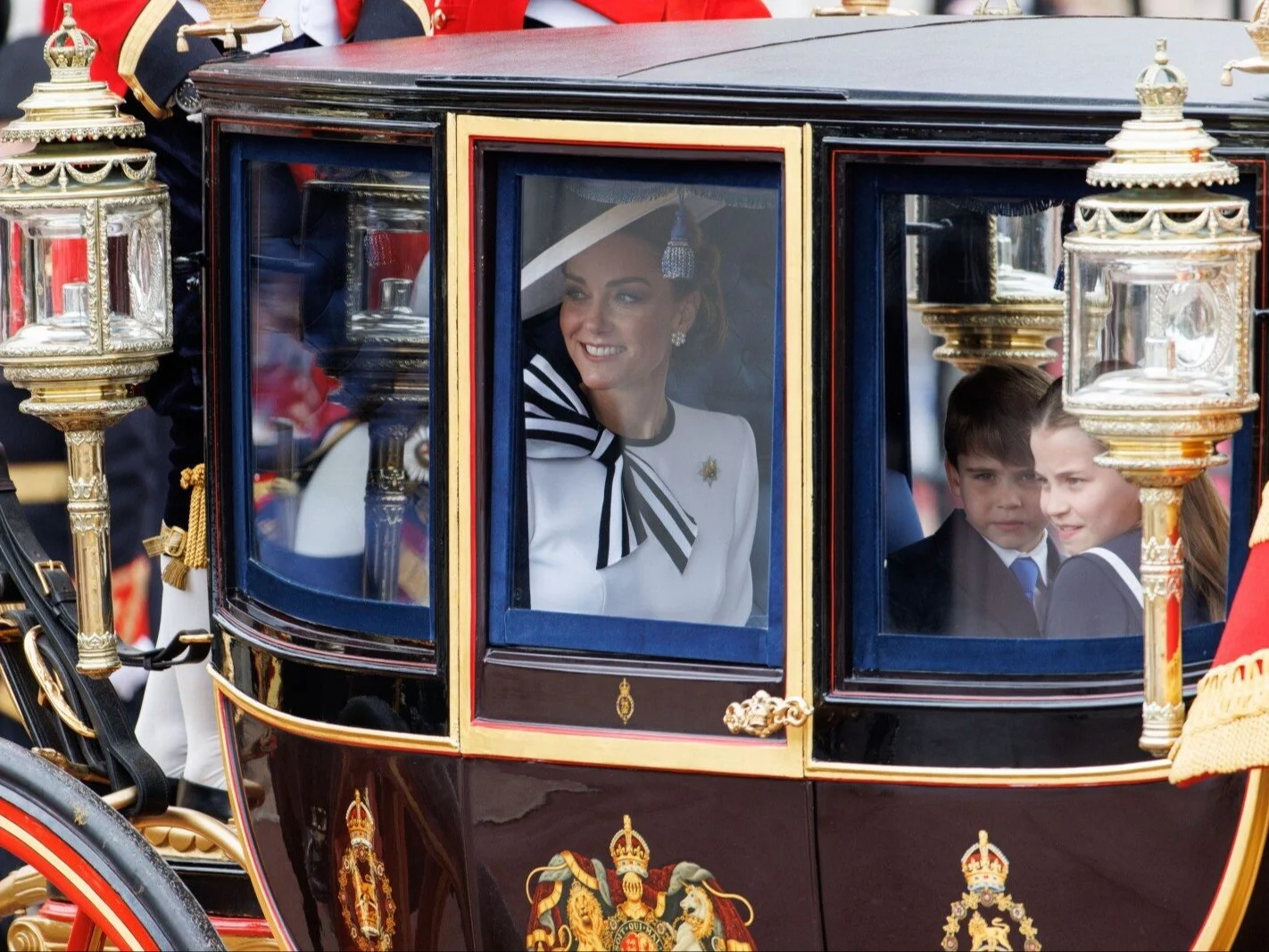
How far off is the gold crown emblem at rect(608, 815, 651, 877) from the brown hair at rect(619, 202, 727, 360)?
49 centimetres

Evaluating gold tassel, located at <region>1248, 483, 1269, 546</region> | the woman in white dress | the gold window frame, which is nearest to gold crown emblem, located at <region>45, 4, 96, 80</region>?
the gold window frame

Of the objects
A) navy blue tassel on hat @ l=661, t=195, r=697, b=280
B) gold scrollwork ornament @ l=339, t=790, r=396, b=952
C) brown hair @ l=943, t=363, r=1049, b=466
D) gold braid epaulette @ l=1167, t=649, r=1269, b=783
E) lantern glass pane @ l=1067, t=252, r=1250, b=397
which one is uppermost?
navy blue tassel on hat @ l=661, t=195, r=697, b=280

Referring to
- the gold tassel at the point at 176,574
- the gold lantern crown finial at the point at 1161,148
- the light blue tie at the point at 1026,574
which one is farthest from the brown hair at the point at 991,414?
the gold tassel at the point at 176,574

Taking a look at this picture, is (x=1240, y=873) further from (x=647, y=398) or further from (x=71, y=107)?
(x=71, y=107)

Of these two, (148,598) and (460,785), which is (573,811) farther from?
(148,598)

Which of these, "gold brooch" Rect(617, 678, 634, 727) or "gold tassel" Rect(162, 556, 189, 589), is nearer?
"gold brooch" Rect(617, 678, 634, 727)

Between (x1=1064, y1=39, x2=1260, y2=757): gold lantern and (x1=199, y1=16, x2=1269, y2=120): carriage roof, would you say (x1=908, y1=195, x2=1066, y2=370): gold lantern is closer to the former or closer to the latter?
(x1=199, y1=16, x2=1269, y2=120): carriage roof

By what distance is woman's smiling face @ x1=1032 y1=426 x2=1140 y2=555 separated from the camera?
2.37 meters

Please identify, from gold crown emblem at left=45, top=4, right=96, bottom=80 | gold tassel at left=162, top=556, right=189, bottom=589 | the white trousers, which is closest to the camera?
gold crown emblem at left=45, top=4, right=96, bottom=80

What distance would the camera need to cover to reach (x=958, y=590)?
2.39 m

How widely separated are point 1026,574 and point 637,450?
414 mm

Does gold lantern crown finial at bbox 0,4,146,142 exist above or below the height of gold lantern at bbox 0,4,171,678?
above

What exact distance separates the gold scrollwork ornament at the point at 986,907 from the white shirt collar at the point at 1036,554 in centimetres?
27

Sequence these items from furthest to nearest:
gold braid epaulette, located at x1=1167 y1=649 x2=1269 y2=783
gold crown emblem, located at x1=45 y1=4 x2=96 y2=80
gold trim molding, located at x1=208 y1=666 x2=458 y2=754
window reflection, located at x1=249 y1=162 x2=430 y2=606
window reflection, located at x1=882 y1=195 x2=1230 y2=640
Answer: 1. gold crown emblem, located at x1=45 y1=4 x2=96 y2=80
2. window reflection, located at x1=249 y1=162 x2=430 y2=606
3. gold trim molding, located at x1=208 y1=666 x2=458 y2=754
4. window reflection, located at x1=882 y1=195 x2=1230 y2=640
5. gold braid epaulette, located at x1=1167 y1=649 x2=1269 y2=783
